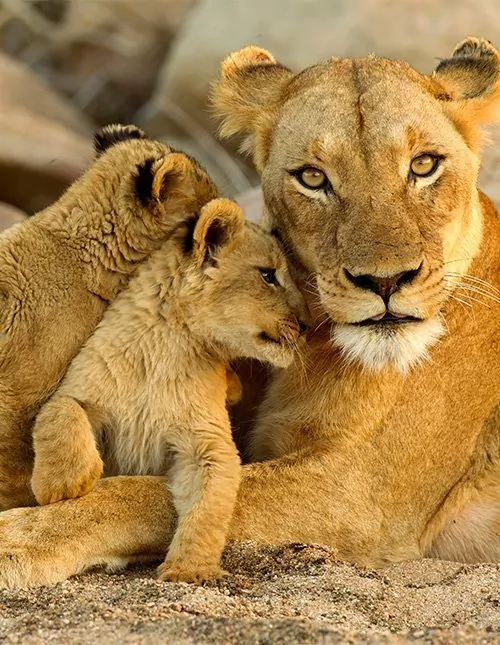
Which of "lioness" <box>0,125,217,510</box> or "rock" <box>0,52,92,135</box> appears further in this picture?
"rock" <box>0,52,92,135</box>

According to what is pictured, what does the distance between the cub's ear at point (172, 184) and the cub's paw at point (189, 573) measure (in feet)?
3.66

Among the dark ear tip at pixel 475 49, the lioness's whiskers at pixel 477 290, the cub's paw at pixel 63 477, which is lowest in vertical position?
the cub's paw at pixel 63 477

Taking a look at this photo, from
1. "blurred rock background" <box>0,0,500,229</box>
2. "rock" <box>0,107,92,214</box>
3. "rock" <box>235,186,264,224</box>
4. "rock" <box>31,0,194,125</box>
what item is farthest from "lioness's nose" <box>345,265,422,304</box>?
"rock" <box>31,0,194,125</box>

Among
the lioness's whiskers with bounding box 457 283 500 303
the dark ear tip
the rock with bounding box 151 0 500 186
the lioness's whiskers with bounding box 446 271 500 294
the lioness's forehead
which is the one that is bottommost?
the lioness's whiskers with bounding box 457 283 500 303

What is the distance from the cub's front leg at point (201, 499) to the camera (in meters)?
3.77

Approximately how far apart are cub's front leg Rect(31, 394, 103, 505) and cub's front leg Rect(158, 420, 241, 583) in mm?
280

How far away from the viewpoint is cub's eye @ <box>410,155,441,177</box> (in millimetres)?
4223

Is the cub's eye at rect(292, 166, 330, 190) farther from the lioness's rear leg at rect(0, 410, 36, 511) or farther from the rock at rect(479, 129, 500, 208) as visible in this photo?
the rock at rect(479, 129, 500, 208)

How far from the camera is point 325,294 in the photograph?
4.04 m

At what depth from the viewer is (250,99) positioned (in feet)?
15.7

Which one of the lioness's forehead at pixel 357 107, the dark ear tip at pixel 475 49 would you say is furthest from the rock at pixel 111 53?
the lioness's forehead at pixel 357 107

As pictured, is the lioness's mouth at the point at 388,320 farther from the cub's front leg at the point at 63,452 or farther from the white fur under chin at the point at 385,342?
the cub's front leg at the point at 63,452

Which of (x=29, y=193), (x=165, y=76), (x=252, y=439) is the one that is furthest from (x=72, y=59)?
(x=252, y=439)

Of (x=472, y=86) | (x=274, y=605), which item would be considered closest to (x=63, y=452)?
(x=274, y=605)
